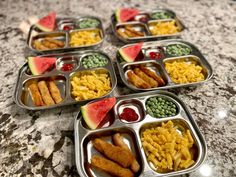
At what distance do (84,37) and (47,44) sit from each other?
0.39 m

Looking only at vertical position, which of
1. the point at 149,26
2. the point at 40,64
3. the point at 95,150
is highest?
the point at 40,64

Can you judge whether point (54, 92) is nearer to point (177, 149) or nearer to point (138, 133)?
point (138, 133)

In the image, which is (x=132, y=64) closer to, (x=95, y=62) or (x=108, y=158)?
(x=95, y=62)

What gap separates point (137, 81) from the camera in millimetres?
2070

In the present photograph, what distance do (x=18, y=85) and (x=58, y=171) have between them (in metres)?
0.87

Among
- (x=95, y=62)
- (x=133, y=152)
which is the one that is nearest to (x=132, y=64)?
(x=95, y=62)

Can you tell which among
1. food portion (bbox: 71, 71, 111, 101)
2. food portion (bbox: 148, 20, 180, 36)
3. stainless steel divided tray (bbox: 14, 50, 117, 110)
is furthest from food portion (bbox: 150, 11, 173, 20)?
food portion (bbox: 71, 71, 111, 101)

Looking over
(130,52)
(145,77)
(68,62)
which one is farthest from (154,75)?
(68,62)

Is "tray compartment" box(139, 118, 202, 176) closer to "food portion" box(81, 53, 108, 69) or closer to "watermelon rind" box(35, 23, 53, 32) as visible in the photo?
"food portion" box(81, 53, 108, 69)

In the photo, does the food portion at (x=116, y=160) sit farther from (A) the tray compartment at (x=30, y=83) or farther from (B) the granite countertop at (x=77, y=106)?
(A) the tray compartment at (x=30, y=83)

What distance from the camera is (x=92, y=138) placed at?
67.1 inches

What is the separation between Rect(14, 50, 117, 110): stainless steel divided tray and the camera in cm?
192

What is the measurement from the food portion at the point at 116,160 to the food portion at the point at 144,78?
2.00 ft

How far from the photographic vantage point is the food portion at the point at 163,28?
263 centimetres
